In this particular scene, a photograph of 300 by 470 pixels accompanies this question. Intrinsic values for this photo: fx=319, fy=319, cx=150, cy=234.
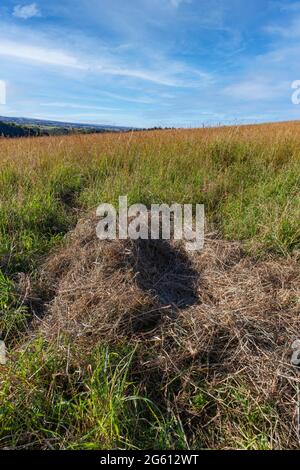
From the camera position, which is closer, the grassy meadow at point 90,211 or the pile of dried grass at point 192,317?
the grassy meadow at point 90,211

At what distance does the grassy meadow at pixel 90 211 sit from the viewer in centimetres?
142

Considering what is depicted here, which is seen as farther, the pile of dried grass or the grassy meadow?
the pile of dried grass

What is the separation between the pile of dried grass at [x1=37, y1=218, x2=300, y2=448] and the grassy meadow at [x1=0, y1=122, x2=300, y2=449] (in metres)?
0.03

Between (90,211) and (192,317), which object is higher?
(90,211)

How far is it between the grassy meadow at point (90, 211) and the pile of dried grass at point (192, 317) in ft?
0.08

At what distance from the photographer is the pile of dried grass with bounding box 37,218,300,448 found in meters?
1.58

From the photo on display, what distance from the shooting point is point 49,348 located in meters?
1.70

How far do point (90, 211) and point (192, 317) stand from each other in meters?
1.77

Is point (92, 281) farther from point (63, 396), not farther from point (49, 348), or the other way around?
point (63, 396)

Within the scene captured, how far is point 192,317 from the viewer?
2.01 metres

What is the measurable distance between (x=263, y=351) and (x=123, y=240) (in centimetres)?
137

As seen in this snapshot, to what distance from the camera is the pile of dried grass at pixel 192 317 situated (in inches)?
62.3

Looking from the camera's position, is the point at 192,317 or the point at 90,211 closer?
the point at 192,317
